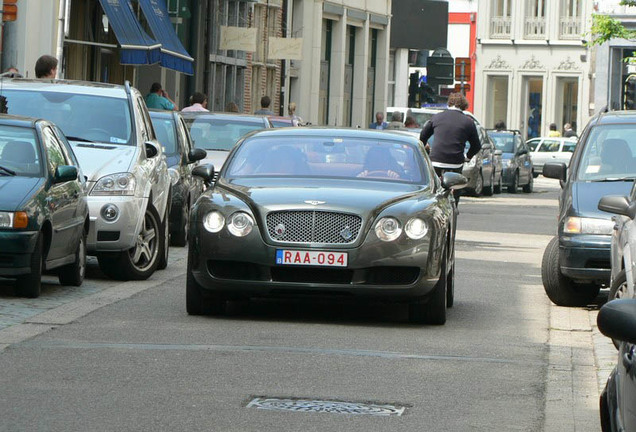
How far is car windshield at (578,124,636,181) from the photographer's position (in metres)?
14.5

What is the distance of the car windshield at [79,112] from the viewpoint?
1591 centimetres

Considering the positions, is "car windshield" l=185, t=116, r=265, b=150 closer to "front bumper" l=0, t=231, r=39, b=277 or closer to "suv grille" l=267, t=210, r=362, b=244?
"front bumper" l=0, t=231, r=39, b=277

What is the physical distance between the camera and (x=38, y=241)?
12.8 meters

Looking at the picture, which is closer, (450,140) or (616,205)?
(616,205)

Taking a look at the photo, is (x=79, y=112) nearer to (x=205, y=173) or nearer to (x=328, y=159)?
(x=205, y=173)

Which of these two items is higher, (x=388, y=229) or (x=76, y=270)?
(x=388, y=229)

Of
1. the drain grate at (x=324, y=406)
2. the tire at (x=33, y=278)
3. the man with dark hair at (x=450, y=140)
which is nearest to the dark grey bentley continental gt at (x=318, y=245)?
the tire at (x=33, y=278)

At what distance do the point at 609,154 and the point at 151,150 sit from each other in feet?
14.1

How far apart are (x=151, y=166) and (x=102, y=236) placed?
50.0 inches

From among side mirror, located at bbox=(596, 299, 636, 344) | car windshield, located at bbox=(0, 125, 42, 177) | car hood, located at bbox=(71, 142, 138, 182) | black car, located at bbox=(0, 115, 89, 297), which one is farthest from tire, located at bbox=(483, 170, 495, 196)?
side mirror, located at bbox=(596, 299, 636, 344)

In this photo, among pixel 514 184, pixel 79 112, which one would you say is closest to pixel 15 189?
pixel 79 112

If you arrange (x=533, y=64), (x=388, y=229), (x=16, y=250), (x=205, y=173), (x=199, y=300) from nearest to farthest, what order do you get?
(x=388, y=229) → (x=199, y=300) → (x=16, y=250) → (x=205, y=173) → (x=533, y=64)

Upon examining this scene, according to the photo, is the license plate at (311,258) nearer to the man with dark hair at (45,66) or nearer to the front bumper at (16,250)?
the front bumper at (16,250)

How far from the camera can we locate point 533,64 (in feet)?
283
